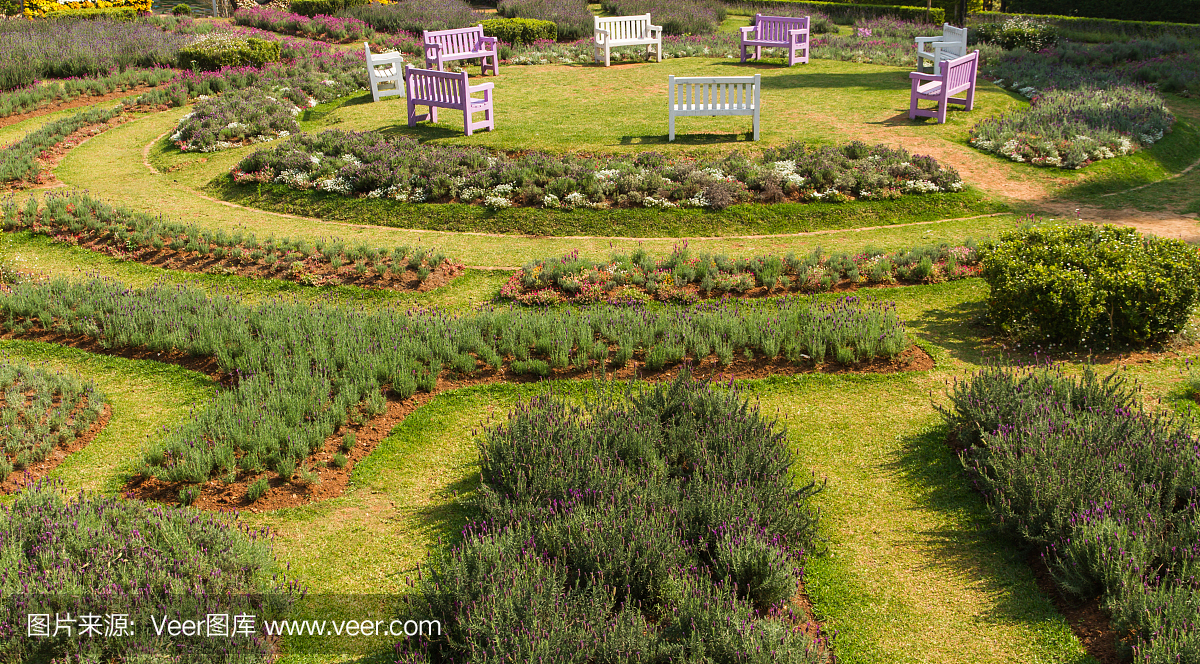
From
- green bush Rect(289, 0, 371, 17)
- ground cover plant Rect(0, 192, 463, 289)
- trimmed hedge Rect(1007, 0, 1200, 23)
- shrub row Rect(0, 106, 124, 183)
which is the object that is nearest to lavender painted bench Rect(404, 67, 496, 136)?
ground cover plant Rect(0, 192, 463, 289)

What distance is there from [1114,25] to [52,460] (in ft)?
89.4

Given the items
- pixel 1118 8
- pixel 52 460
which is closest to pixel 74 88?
pixel 52 460

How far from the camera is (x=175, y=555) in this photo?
4.66 meters

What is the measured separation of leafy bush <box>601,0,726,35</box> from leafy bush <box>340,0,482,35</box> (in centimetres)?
473

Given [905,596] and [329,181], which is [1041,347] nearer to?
[905,596]

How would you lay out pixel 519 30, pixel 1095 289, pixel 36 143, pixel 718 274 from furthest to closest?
pixel 519 30
pixel 36 143
pixel 718 274
pixel 1095 289

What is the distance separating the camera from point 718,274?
920 cm

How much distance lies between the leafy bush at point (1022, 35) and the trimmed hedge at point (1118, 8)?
4122mm

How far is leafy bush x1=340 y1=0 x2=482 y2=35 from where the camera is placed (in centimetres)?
2541

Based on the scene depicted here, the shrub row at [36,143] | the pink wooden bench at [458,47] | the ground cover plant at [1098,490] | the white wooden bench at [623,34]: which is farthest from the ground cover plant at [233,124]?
the ground cover plant at [1098,490]

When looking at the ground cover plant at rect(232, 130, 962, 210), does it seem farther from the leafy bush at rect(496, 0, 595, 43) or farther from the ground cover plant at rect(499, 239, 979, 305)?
the leafy bush at rect(496, 0, 595, 43)

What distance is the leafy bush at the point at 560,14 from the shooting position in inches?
1026

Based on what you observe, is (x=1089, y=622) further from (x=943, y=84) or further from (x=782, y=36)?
(x=782, y=36)

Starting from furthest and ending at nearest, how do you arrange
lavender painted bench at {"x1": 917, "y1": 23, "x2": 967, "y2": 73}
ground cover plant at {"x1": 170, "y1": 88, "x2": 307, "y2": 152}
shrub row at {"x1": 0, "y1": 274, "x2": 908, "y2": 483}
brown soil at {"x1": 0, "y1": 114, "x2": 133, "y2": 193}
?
lavender painted bench at {"x1": 917, "y1": 23, "x2": 967, "y2": 73}, ground cover plant at {"x1": 170, "y1": 88, "x2": 307, "y2": 152}, brown soil at {"x1": 0, "y1": 114, "x2": 133, "y2": 193}, shrub row at {"x1": 0, "y1": 274, "x2": 908, "y2": 483}
